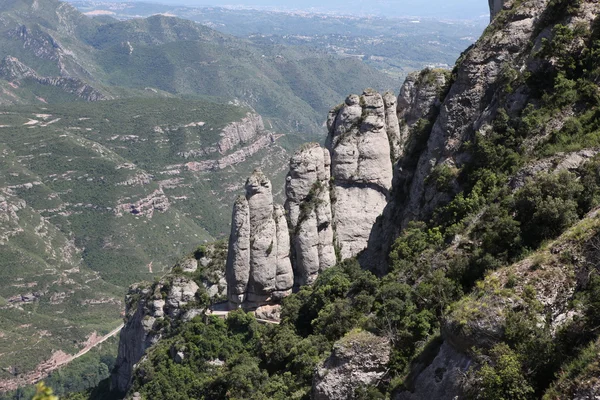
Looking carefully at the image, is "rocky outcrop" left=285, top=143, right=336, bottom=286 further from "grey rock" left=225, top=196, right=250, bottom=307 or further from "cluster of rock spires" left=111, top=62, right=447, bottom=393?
"grey rock" left=225, top=196, right=250, bottom=307

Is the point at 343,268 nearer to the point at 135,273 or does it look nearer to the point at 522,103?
the point at 522,103

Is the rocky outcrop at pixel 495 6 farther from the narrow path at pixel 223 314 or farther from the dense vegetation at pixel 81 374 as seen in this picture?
the dense vegetation at pixel 81 374

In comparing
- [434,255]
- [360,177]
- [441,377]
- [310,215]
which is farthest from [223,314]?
[441,377]

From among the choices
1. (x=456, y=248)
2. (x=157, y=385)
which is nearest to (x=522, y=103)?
(x=456, y=248)

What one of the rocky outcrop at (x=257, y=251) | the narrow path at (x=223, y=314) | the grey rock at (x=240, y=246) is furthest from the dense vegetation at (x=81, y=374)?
the grey rock at (x=240, y=246)

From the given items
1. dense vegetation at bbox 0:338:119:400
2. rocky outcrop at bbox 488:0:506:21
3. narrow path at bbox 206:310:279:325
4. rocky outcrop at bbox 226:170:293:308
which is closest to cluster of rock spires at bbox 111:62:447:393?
rocky outcrop at bbox 226:170:293:308

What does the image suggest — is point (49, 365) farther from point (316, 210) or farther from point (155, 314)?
point (316, 210)
